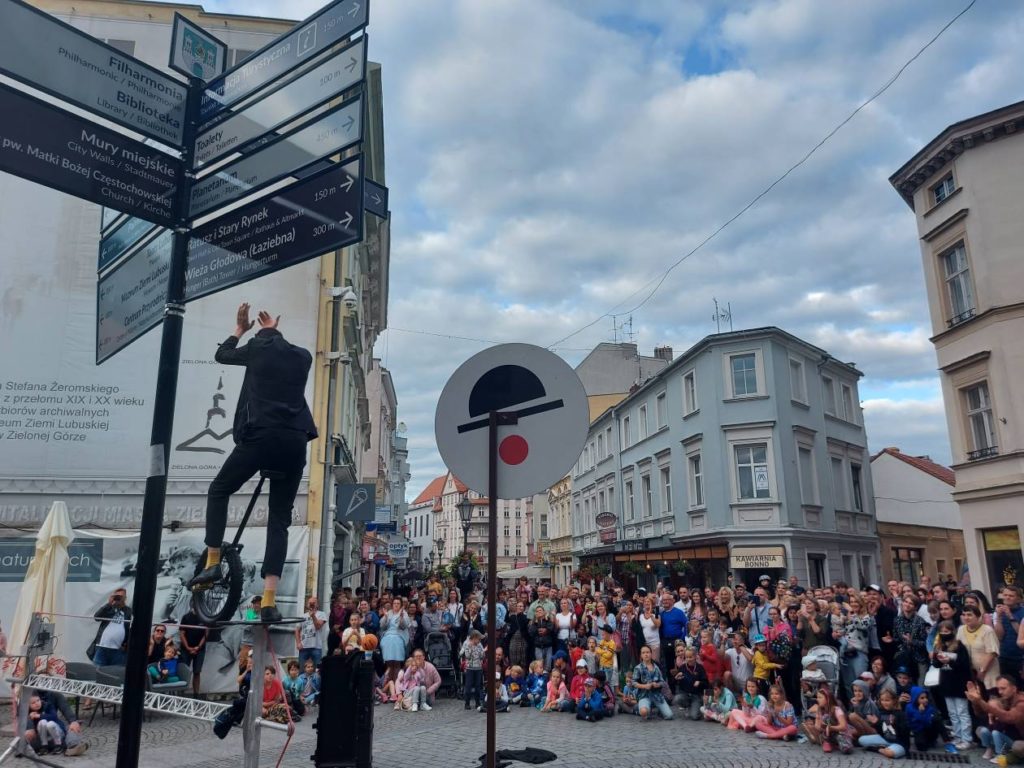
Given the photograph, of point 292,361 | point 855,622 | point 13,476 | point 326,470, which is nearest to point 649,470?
point 326,470

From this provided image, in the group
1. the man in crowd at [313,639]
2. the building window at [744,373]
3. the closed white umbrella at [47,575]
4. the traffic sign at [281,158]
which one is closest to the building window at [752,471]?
the building window at [744,373]

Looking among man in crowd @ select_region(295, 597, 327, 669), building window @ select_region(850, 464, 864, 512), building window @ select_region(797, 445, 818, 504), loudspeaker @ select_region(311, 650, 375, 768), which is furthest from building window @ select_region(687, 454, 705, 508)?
loudspeaker @ select_region(311, 650, 375, 768)

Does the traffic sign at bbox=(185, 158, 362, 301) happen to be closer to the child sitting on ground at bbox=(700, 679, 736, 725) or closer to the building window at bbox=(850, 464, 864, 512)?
the child sitting on ground at bbox=(700, 679, 736, 725)

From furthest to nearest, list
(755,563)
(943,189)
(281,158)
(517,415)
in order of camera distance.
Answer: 1. (755,563)
2. (943,189)
3. (281,158)
4. (517,415)

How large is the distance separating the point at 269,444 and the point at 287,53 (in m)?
2.39

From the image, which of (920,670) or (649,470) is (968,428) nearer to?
(920,670)

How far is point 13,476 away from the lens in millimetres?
14609

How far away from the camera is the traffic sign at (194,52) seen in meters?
4.55

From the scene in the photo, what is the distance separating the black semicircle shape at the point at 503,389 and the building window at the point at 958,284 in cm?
2087

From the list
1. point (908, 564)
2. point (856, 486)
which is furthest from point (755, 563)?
point (908, 564)

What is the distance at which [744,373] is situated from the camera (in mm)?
29172

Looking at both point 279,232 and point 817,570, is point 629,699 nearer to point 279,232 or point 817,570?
point 279,232

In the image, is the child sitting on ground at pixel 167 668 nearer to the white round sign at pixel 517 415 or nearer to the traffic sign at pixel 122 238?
the traffic sign at pixel 122 238

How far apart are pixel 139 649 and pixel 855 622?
10333 millimetres
